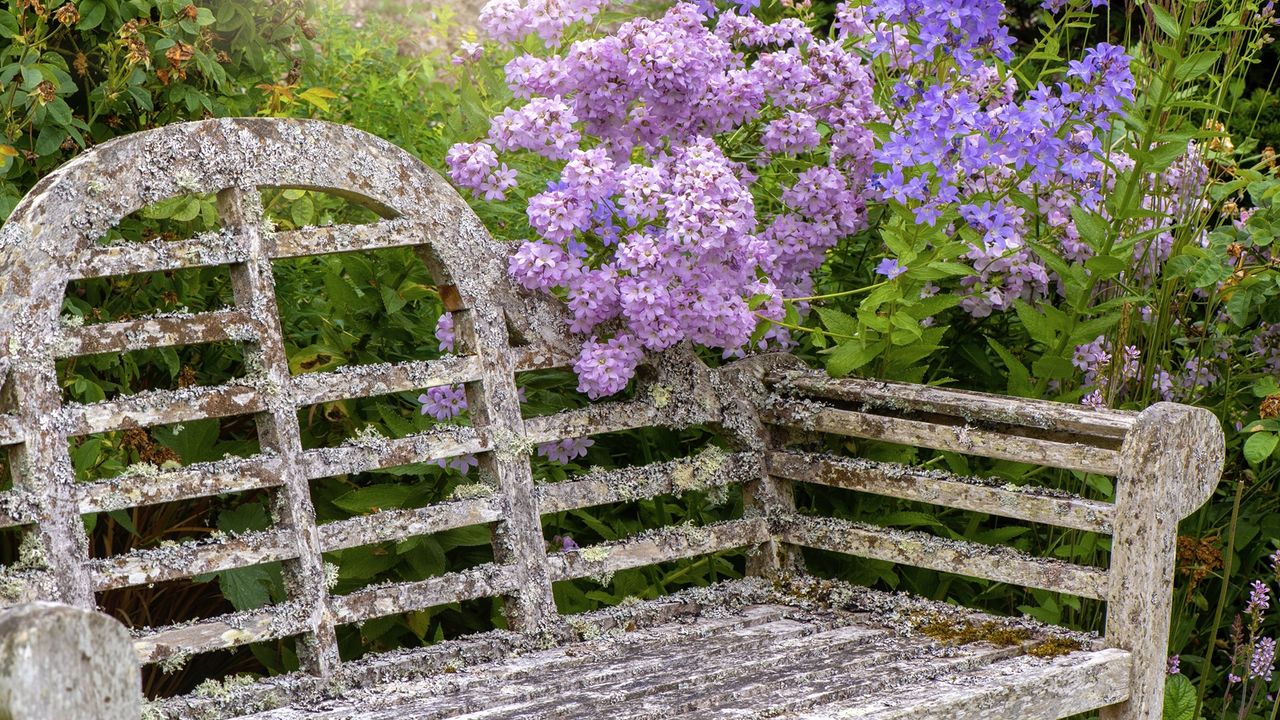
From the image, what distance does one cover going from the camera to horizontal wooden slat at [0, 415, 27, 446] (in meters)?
2.11

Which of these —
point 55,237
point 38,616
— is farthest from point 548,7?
point 38,616

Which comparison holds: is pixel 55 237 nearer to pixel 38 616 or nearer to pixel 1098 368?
pixel 38 616

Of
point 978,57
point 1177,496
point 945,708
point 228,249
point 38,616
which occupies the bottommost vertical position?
point 945,708

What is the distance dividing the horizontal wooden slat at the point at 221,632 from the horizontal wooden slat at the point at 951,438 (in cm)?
103

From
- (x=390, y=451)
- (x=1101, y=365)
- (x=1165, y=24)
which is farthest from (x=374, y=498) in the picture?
(x=1165, y=24)

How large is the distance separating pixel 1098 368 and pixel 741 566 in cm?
88

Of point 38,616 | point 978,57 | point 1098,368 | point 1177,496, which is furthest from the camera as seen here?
point 978,57

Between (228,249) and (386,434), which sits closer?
(228,249)

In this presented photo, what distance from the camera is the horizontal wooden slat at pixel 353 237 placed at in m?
2.41

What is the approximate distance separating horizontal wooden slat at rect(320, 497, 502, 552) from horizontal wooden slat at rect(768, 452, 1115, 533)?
0.64 meters

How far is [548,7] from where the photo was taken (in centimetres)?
278

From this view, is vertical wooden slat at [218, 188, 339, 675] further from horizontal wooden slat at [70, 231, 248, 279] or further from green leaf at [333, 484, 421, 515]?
green leaf at [333, 484, 421, 515]

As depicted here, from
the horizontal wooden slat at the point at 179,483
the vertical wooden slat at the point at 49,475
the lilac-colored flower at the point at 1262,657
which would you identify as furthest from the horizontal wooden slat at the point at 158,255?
the lilac-colored flower at the point at 1262,657

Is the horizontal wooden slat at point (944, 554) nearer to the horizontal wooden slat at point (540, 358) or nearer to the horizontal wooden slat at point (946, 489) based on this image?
the horizontal wooden slat at point (946, 489)
